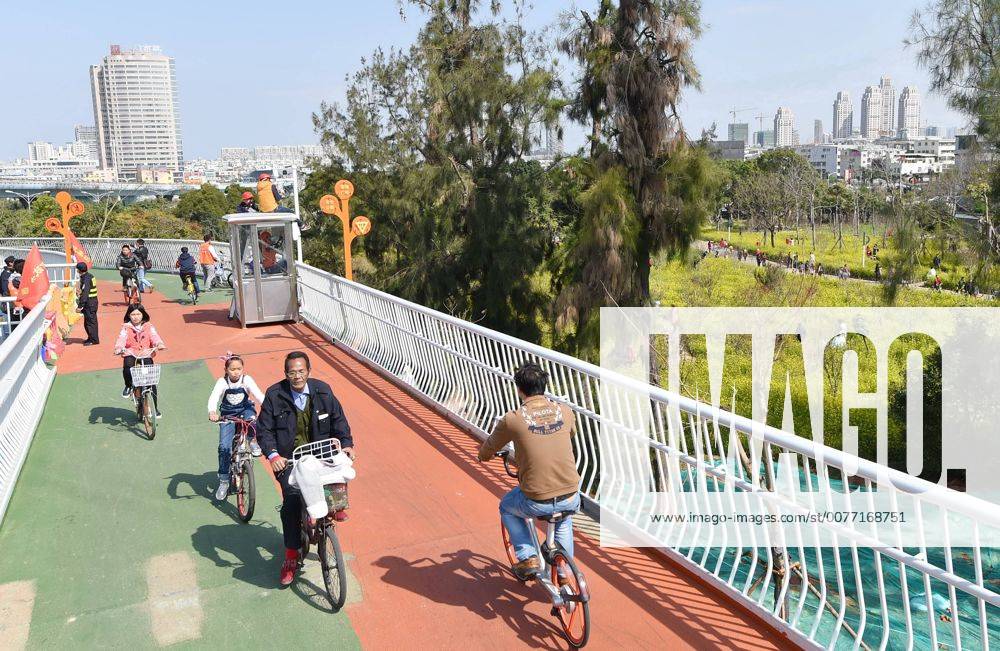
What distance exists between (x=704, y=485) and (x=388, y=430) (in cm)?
400

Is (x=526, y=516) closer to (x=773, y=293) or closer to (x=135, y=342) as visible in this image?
(x=135, y=342)

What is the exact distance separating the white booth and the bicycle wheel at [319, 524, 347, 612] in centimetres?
954

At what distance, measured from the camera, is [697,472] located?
4652mm

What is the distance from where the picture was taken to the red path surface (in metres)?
4.23

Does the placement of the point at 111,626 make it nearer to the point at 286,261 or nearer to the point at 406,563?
the point at 406,563

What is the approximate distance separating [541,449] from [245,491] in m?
2.77

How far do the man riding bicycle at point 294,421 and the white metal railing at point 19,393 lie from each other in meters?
2.79

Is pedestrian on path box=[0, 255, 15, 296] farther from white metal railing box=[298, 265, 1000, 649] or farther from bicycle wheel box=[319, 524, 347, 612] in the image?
bicycle wheel box=[319, 524, 347, 612]

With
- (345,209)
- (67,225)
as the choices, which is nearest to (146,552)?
(345,209)

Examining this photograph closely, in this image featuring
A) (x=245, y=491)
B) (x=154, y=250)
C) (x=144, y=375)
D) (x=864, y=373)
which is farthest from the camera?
(x=154, y=250)

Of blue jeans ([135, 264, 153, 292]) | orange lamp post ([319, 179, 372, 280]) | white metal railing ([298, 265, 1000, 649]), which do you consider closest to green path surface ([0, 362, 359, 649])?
white metal railing ([298, 265, 1000, 649])

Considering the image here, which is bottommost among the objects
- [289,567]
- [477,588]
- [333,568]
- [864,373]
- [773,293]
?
[864,373]

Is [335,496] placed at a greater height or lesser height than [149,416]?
greater

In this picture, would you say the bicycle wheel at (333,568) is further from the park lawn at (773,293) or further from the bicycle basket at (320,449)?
the park lawn at (773,293)
